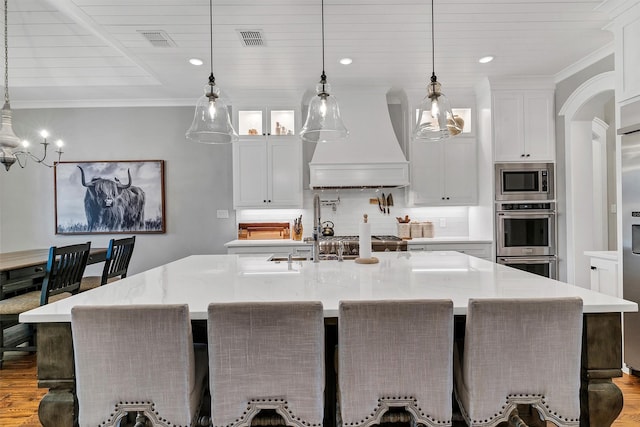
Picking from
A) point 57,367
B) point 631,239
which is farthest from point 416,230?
point 57,367

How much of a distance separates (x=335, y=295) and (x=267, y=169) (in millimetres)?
3090

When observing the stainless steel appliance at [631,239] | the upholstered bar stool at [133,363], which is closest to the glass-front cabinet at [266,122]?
the stainless steel appliance at [631,239]

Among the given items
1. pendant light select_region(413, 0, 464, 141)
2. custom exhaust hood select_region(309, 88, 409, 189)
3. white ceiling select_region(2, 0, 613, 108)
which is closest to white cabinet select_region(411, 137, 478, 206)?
custom exhaust hood select_region(309, 88, 409, 189)

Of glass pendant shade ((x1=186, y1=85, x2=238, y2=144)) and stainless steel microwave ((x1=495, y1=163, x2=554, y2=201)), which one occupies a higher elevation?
glass pendant shade ((x1=186, y1=85, x2=238, y2=144))

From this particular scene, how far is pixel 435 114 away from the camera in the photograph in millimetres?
2135

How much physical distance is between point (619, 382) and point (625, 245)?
3.29 ft

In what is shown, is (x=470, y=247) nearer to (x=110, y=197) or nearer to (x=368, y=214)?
(x=368, y=214)

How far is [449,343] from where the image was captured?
1.23 metres

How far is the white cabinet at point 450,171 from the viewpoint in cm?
433

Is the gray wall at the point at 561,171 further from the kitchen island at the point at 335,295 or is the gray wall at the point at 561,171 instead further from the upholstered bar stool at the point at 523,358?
the upholstered bar stool at the point at 523,358

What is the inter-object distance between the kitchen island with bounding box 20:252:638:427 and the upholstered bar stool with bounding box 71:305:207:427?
0.13 m

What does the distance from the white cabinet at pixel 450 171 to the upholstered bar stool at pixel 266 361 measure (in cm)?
348

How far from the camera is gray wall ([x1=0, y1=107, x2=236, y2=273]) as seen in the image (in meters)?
4.55

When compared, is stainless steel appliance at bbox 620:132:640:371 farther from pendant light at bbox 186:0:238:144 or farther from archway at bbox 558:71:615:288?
pendant light at bbox 186:0:238:144
